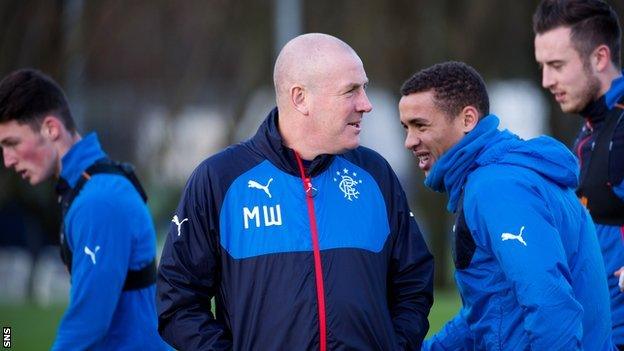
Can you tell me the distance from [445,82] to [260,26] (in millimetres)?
17267

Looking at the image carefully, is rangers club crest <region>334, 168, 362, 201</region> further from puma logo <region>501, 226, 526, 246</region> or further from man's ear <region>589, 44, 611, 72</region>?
man's ear <region>589, 44, 611, 72</region>

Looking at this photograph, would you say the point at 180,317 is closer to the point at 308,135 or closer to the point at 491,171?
the point at 308,135

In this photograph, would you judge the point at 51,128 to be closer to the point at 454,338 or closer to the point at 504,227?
the point at 454,338

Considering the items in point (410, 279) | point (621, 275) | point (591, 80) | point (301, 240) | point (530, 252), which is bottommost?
point (621, 275)

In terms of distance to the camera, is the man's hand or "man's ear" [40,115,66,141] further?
"man's ear" [40,115,66,141]

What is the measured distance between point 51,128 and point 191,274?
211 cm

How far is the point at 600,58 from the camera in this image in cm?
616

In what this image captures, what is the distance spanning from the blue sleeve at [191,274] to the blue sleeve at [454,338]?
1.12 meters

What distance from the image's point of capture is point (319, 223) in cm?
457

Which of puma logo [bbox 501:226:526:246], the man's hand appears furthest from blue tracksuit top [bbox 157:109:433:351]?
the man's hand

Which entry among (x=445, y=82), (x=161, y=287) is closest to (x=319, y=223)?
(x=161, y=287)

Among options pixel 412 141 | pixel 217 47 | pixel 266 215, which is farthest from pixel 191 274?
pixel 217 47

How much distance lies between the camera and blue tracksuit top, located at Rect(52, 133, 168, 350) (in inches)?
229

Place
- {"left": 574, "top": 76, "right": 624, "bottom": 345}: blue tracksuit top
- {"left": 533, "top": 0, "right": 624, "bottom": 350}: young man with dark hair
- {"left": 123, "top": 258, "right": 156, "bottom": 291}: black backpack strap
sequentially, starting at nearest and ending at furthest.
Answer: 1. {"left": 574, "top": 76, "right": 624, "bottom": 345}: blue tracksuit top
2. {"left": 533, "top": 0, "right": 624, "bottom": 350}: young man with dark hair
3. {"left": 123, "top": 258, "right": 156, "bottom": 291}: black backpack strap
